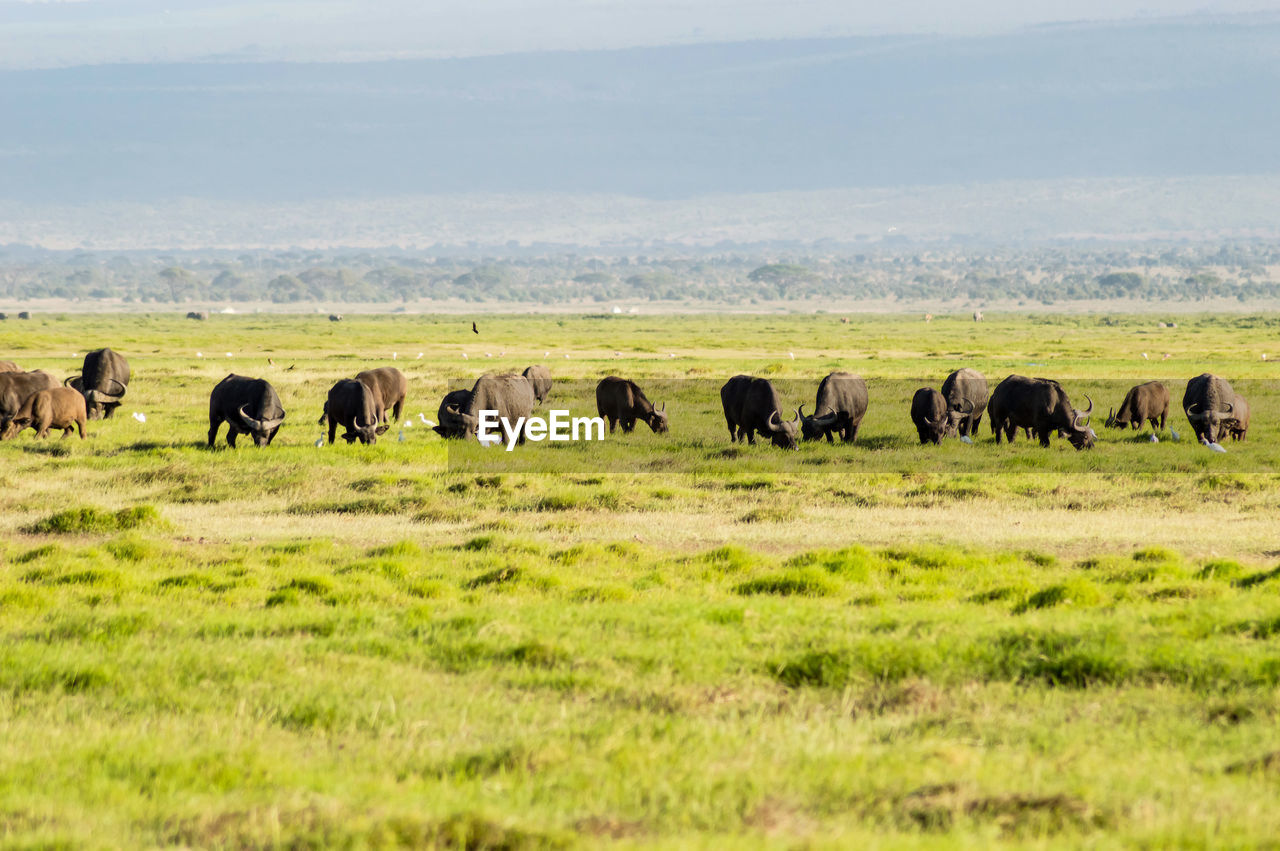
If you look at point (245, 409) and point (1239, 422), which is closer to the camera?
point (245, 409)

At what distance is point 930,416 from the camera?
1205 inches

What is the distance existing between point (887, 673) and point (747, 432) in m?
20.2

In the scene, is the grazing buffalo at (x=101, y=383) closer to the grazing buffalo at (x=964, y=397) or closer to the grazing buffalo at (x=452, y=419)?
the grazing buffalo at (x=452, y=419)

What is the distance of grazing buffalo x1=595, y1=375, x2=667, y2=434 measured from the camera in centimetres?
3347

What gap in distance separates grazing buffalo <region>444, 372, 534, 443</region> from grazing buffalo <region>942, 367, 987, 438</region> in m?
10.3

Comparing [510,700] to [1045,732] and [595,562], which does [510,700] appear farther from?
[595,562]

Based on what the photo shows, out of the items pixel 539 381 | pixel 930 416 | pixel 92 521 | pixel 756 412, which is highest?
pixel 539 381

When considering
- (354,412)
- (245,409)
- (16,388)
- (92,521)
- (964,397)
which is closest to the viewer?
(92,521)

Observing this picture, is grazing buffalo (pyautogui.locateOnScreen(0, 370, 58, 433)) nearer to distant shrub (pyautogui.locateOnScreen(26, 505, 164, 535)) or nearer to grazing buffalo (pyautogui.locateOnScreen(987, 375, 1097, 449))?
distant shrub (pyautogui.locateOnScreen(26, 505, 164, 535))

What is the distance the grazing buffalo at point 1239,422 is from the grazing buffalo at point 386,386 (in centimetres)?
2067

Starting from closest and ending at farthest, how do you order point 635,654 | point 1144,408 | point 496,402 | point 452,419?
1. point 635,654
2. point 452,419
3. point 496,402
4. point 1144,408

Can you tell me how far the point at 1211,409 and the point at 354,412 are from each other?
20.0m

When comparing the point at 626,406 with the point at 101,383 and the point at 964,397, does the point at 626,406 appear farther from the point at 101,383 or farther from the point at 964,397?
the point at 101,383

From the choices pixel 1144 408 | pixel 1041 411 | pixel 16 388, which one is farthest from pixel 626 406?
pixel 16 388
